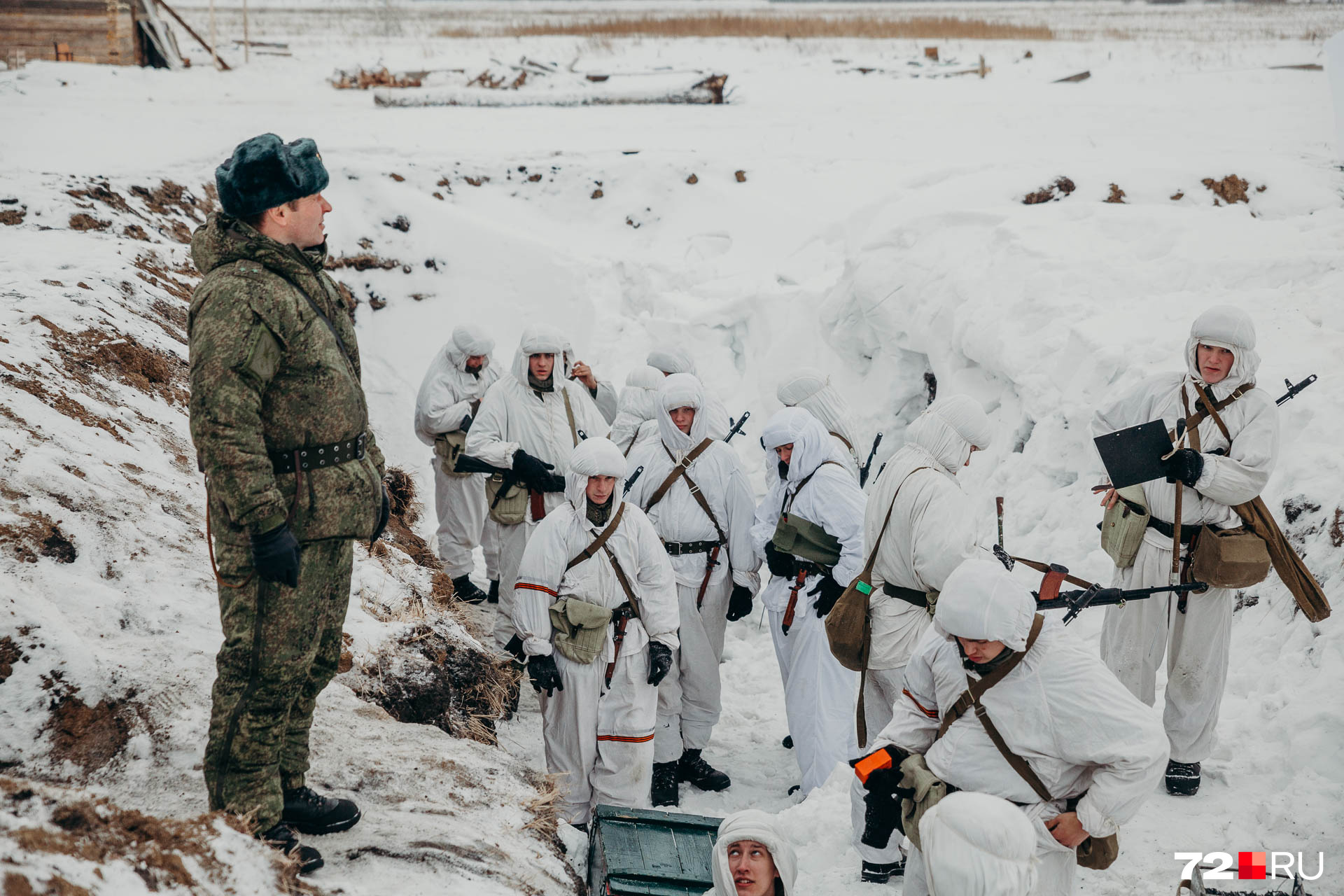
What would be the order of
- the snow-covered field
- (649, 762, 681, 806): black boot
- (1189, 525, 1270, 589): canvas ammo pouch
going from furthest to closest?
(649, 762, 681, 806): black boot → (1189, 525, 1270, 589): canvas ammo pouch → the snow-covered field

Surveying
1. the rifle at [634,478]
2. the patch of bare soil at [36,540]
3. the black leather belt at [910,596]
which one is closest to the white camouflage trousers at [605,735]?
the rifle at [634,478]

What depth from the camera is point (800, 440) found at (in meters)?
5.07

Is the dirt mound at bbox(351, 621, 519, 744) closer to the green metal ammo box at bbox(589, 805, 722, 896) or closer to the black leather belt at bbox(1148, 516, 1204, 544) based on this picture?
the green metal ammo box at bbox(589, 805, 722, 896)

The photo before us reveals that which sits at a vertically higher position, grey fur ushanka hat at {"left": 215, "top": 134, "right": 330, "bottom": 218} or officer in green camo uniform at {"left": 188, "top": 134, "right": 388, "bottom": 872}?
grey fur ushanka hat at {"left": 215, "top": 134, "right": 330, "bottom": 218}

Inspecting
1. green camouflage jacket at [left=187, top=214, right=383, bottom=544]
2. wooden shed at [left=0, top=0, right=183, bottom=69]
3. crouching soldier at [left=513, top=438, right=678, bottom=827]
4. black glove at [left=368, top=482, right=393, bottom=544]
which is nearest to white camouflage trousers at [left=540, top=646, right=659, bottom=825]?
crouching soldier at [left=513, top=438, right=678, bottom=827]

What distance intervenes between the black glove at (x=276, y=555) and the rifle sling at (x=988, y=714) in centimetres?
199

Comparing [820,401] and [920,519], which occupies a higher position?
[820,401]

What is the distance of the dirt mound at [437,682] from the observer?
15.1ft

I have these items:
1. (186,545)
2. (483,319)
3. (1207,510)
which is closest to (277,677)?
(186,545)

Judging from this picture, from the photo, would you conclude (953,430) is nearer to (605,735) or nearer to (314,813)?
(605,735)

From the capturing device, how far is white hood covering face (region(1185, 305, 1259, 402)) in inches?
174

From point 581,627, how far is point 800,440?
57.2 inches

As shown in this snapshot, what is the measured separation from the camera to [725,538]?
5.51 m

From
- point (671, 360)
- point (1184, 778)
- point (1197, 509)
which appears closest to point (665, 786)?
point (1184, 778)
